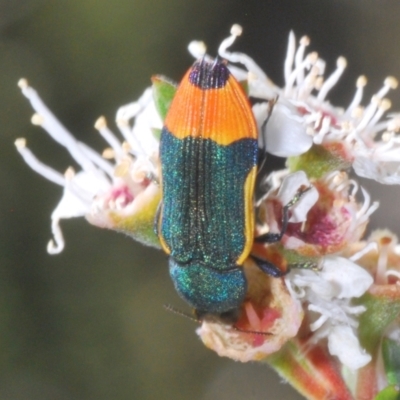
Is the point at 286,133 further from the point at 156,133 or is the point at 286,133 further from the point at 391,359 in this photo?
the point at 391,359

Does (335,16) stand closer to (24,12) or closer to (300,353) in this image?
(24,12)

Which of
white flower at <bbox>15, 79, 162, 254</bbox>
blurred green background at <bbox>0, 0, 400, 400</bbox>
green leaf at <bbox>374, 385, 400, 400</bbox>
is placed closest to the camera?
green leaf at <bbox>374, 385, 400, 400</bbox>

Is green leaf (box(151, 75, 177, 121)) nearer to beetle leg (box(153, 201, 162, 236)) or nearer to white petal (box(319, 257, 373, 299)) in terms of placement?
beetle leg (box(153, 201, 162, 236))

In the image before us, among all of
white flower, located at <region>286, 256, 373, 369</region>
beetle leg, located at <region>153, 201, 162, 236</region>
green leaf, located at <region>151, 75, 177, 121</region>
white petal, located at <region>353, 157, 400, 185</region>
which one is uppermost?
green leaf, located at <region>151, 75, 177, 121</region>

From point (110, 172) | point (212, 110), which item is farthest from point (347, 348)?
point (110, 172)

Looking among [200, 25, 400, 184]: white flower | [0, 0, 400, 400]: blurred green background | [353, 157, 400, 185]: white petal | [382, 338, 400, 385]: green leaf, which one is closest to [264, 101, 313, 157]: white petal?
[200, 25, 400, 184]: white flower

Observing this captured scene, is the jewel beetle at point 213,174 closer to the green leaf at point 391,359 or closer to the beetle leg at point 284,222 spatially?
the beetle leg at point 284,222

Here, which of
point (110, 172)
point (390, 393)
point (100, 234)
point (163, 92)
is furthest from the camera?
point (100, 234)
